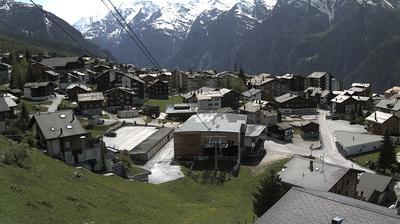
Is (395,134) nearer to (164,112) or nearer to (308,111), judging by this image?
(308,111)

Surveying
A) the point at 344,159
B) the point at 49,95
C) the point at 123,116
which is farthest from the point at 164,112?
the point at 344,159

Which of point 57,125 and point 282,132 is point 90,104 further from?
point 57,125

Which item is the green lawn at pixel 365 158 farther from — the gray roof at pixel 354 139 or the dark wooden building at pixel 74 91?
the dark wooden building at pixel 74 91

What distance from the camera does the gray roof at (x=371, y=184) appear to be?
50.2 meters

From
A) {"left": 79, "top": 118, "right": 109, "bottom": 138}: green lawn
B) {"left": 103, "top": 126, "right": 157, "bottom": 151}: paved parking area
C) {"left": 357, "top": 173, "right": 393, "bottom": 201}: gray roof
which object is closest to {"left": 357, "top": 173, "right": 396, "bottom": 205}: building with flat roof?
{"left": 357, "top": 173, "right": 393, "bottom": 201}: gray roof

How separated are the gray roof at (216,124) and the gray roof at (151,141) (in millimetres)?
4255

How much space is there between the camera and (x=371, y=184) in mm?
51438

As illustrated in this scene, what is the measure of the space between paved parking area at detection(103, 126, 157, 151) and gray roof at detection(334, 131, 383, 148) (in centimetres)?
3110

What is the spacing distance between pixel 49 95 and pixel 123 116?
57.2 ft

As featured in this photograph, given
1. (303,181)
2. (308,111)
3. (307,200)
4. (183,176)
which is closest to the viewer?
(307,200)

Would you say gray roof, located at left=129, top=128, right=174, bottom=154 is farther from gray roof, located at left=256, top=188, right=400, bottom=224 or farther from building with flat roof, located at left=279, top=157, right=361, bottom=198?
gray roof, located at left=256, top=188, right=400, bottom=224

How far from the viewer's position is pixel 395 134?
275 feet

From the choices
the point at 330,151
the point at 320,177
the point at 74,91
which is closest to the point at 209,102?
the point at 74,91

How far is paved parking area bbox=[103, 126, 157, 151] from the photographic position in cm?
6555
